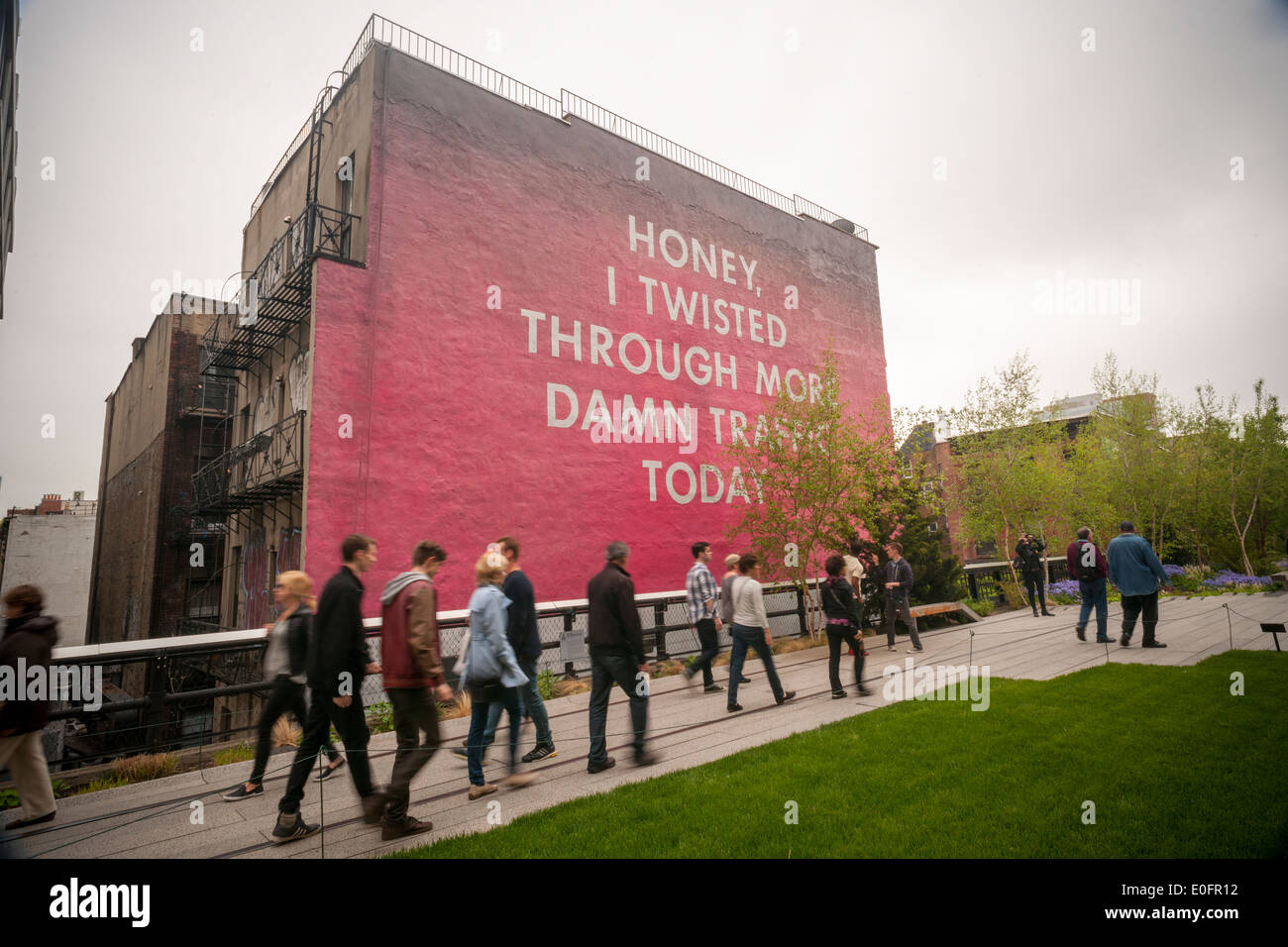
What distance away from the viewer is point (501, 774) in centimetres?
580

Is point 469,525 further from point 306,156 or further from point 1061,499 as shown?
point 1061,499

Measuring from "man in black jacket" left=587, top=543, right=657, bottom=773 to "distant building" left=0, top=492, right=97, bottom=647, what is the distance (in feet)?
127

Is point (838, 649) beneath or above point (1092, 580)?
beneath

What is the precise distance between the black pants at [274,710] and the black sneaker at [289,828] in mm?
694

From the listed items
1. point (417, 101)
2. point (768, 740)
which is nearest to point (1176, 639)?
point (768, 740)

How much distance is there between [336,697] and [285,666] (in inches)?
45.8

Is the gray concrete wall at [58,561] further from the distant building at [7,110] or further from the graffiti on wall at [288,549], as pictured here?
the graffiti on wall at [288,549]

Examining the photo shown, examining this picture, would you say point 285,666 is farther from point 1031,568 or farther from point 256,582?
point 1031,568

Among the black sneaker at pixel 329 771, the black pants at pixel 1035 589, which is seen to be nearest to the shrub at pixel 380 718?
the black sneaker at pixel 329 771

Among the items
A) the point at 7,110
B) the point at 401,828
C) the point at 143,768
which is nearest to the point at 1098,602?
the point at 401,828

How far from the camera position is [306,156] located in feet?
57.5

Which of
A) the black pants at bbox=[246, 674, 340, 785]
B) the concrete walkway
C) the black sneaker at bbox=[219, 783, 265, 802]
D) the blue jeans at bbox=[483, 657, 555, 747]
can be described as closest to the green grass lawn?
the concrete walkway

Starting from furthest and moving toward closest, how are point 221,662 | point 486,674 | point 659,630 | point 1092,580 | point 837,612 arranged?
point 221,662 < point 659,630 < point 1092,580 < point 837,612 < point 486,674
